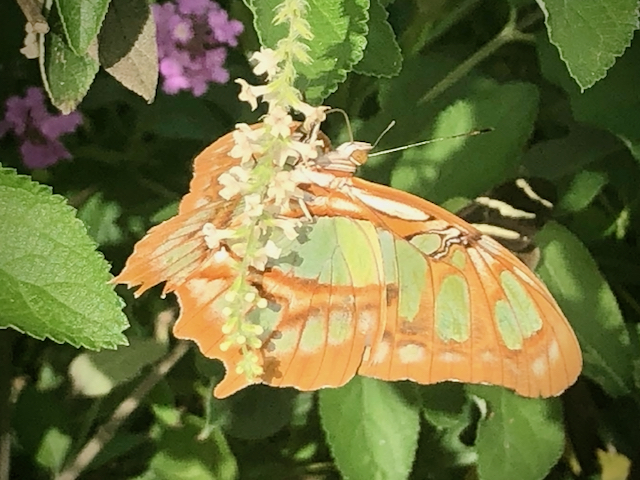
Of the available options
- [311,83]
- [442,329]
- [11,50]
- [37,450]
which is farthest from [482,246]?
[37,450]

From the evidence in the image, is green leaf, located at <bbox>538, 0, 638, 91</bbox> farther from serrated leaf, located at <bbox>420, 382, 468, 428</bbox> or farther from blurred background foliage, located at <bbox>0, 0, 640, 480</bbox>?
serrated leaf, located at <bbox>420, 382, 468, 428</bbox>

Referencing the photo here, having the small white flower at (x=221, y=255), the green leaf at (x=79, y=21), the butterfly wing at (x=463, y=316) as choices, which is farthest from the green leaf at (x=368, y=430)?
the green leaf at (x=79, y=21)

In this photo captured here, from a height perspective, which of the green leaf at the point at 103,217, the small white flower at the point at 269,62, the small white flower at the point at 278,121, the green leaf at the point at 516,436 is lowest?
the green leaf at the point at 103,217

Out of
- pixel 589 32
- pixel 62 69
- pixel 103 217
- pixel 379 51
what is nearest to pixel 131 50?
pixel 62 69

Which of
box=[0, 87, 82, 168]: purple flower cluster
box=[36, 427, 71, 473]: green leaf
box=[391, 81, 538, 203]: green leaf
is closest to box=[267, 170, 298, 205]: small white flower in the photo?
box=[391, 81, 538, 203]: green leaf

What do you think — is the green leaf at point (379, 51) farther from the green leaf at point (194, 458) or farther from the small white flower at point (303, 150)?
the green leaf at point (194, 458)
